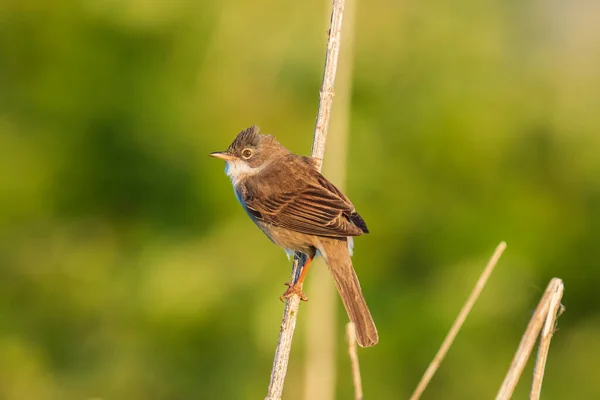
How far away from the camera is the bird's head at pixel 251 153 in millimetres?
4305

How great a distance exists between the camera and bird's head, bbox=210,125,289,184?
4.30 m

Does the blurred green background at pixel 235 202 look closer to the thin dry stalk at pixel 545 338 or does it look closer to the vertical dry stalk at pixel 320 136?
the vertical dry stalk at pixel 320 136

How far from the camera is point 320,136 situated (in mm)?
3666

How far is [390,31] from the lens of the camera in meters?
6.09

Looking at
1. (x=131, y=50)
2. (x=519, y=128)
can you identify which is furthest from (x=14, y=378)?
(x=519, y=128)

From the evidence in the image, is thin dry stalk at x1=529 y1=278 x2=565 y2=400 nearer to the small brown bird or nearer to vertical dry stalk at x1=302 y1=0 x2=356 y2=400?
the small brown bird

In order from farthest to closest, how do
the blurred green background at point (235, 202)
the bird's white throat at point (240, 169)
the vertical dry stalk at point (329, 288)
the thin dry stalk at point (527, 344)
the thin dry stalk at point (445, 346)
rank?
the blurred green background at point (235, 202) < the bird's white throat at point (240, 169) < the vertical dry stalk at point (329, 288) < the thin dry stalk at point (527, 344) < the thin dry stalk at point (445, 346)

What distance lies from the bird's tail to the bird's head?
701 millimetres

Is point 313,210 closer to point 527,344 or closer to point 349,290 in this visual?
point 349,290

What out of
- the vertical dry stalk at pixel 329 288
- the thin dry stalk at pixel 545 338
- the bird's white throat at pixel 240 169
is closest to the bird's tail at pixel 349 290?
the vertical dry stalk at pixel 329 288

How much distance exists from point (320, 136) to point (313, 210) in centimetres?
38

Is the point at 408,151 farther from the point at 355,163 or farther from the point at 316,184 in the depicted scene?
the point at 316,184

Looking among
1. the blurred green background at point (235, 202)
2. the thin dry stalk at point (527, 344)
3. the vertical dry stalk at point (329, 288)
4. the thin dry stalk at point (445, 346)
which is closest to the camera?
the thin dry stalk at point (445, 346)

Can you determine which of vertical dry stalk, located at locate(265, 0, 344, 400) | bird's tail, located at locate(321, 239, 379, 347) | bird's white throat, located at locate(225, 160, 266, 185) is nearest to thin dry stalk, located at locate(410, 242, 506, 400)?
vertical dry stalk, located at locate(265, 0, 344, 400)
